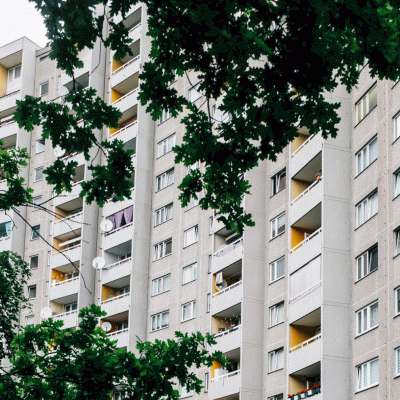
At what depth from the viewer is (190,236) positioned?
2089 inches

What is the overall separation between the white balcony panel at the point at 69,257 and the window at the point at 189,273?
10.6m

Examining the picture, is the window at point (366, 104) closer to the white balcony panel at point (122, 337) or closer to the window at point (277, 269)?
the window at point (277, 269)

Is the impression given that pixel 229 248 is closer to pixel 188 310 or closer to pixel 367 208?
pixel 188 310

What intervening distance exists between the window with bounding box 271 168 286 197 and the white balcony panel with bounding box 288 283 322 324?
780 cm

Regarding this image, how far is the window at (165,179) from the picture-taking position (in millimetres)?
56219

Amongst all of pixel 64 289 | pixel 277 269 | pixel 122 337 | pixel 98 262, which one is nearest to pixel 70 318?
pixel 64 289

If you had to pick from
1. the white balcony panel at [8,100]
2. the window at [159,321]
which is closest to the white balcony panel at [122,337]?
the window at [159,321]

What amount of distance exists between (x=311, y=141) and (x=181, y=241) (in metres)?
15.0

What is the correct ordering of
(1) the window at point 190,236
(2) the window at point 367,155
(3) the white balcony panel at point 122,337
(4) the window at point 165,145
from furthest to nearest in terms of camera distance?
(4) the window at point 165,145 < (3) the white balcony panel at point 122,337 < (1) the window at point 190,236 < (2) the window at point 367,155

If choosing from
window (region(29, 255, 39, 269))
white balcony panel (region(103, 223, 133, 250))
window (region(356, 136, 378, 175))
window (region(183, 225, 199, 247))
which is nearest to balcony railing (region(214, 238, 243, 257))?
window (region(183, 225, 199, 247))

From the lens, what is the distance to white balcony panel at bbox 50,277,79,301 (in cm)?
6003

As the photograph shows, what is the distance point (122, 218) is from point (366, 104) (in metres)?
24.5

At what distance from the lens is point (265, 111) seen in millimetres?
11812

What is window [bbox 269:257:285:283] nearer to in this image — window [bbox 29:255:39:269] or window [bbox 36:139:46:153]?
window [bbox 29:255:39:269]
